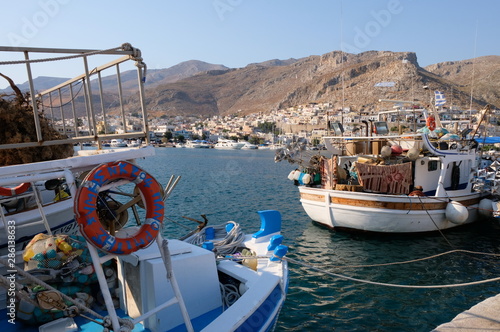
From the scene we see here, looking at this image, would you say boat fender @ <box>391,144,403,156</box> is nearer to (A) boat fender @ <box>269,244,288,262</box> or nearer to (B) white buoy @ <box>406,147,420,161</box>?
(B) white buoy @ <box>406,147,420,161</box>

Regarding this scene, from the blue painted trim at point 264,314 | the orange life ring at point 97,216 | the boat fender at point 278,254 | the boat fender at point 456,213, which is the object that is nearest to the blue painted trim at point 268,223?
Answer: the boat fender at point 278,254

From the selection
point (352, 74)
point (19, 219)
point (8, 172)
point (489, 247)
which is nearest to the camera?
point (8, 172)

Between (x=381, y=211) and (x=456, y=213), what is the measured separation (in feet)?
9.51

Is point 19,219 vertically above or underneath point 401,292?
above

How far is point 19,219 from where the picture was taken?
8625 millimetres

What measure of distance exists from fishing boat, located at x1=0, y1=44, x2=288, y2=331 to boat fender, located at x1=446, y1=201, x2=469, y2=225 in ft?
32.3

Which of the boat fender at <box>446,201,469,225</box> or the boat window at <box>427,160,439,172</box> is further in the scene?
the boat window at <box>427,160,439,172</box>

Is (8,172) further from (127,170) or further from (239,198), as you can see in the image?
(239,198)

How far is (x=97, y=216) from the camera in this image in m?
3.54

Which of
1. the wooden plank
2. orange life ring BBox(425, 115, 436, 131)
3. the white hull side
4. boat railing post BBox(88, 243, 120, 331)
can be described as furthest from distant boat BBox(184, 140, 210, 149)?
boat railing post BBox(88, 243, 120, 331)

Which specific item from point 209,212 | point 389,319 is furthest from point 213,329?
point 209,212

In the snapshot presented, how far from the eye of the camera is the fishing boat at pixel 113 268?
355cm

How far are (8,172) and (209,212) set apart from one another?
16.2m

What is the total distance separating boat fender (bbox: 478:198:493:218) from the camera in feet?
46.7
